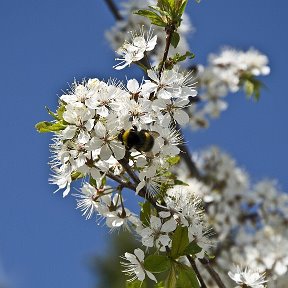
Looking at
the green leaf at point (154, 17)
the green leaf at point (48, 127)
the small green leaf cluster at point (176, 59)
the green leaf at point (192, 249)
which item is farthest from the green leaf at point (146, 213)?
the green leaf at point (154, 17)

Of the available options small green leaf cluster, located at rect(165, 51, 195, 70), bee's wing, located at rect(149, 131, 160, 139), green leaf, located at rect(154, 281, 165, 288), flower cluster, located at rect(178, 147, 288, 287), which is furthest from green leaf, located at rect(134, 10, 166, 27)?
flower cluster, located at rect(178, 147, 288, 287)

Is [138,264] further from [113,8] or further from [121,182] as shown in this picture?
[113,8]

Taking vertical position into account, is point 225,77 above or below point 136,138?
above

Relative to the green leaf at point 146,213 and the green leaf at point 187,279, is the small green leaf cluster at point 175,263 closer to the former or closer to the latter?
the green leaf at point 187,279

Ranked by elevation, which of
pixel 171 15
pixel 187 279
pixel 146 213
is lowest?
pixel 187 279

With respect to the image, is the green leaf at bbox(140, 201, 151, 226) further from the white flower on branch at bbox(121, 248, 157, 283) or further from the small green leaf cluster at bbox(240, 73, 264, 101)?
the small green leaf cluster at bbox(240, 73, 264, 101)

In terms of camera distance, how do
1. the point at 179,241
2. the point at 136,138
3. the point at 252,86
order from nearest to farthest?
the point at 136,138
the point at 179,241
the point at 252,86

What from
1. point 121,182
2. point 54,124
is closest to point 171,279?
point 121,182
